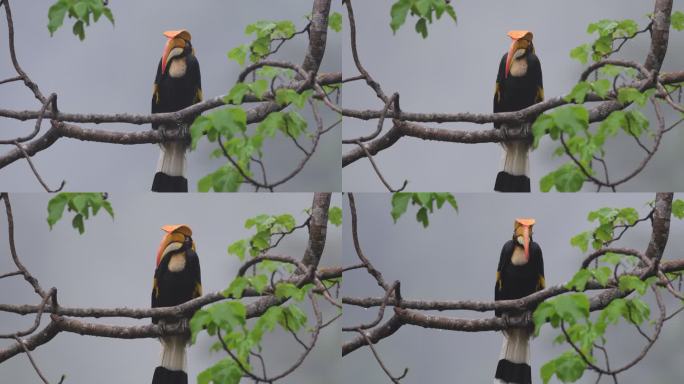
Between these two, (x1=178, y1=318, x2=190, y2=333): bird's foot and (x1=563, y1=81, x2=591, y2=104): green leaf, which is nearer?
(x1=563, y1=81, x2=591, y2=104): green leaf

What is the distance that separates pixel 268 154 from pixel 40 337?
0.84m

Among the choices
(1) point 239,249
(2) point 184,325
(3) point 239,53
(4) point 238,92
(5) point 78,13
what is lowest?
(2) point 184,325

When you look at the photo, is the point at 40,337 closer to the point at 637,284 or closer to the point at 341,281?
the point at 341,281

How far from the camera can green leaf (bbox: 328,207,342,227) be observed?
3.62 metres

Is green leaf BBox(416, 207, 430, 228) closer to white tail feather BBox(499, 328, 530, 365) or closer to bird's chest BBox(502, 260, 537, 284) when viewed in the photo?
bird's chest BBox(502, 260, 537, 284)

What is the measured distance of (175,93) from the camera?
3557mm

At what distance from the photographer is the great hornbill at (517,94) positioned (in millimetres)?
3518

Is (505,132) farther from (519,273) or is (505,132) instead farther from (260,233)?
(260,233)

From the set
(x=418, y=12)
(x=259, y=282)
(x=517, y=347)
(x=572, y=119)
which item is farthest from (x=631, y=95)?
(x=259, y=282)

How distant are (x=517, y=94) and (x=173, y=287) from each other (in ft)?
3.69

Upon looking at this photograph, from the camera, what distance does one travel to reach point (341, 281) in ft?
11.9

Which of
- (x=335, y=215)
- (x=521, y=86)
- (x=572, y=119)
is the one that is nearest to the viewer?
(x=572, y=119)

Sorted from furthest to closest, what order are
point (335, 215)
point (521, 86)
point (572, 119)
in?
point (335, 215) < point (521, 86) < point (572, 119)

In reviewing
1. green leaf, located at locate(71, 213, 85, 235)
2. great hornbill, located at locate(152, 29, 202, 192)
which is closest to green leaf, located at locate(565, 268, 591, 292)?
great hornbill, located at locate(152, 29, 202, 192)
